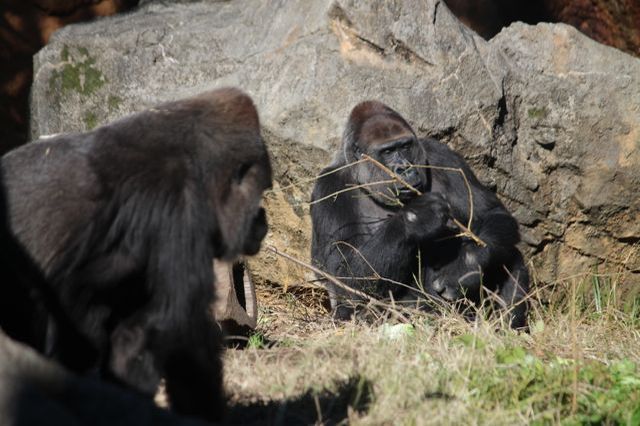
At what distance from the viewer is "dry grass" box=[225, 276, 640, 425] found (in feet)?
11.4

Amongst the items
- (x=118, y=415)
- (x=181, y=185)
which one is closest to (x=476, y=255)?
(x=181, y=185)

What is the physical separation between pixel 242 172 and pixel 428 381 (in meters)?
1.07

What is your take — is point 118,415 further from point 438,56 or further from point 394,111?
point 438,56

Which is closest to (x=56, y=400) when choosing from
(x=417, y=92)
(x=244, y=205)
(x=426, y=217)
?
(x=244, y=205)

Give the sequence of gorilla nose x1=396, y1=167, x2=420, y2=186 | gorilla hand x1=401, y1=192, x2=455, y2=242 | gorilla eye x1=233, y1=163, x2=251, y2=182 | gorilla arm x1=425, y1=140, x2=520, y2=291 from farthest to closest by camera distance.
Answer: gorilla arm x1=425, y1=140, x2=520, y2=291 → gorilla nose x1=396, y1=167, x2=420, y2=186 → gorilla hand x1=401, y1=192, x2=455, y2=242 → gorilla eye x1=233, y1=163, x2=251, y2=182

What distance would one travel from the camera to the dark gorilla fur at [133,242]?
318 centimetres

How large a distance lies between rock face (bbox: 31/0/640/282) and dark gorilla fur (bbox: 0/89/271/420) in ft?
8.21

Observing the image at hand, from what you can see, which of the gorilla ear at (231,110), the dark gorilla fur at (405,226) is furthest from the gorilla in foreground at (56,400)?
the dark gorilla fur at (405,226)

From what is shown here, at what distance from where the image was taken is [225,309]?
4988 millimetres

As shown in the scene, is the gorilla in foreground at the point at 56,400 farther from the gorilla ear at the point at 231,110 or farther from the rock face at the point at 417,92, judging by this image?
the rock face at the point at 417,92

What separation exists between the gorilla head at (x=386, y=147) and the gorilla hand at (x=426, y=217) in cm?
13

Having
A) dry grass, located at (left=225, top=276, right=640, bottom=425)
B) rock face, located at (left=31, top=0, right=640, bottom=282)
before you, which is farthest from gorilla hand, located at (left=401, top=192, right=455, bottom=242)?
dry grass, located at (left=225, top=276, right=640, bottom=425)

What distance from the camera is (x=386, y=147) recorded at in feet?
19.4

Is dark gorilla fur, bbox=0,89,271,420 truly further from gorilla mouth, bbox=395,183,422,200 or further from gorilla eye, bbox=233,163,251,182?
gorilla mouth, bbox=395,183,422,200
